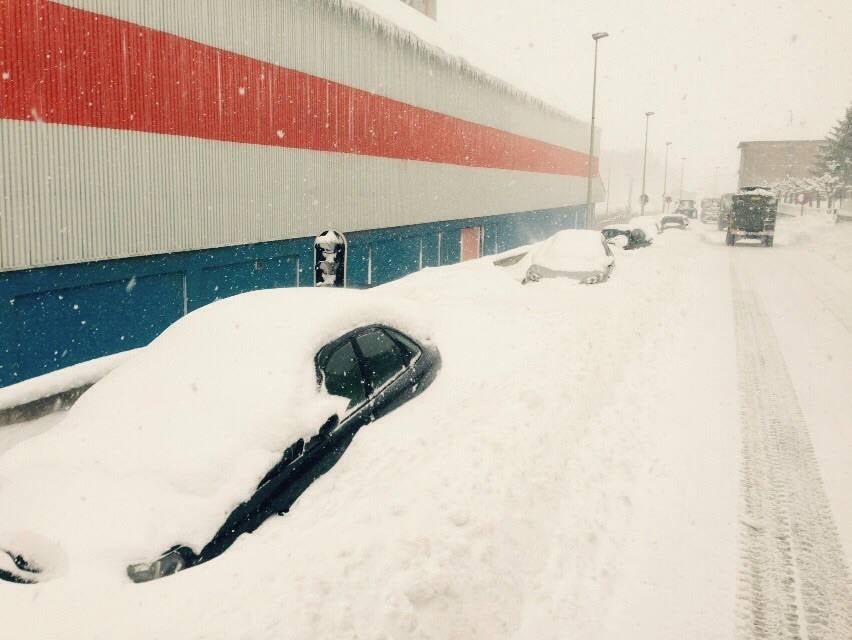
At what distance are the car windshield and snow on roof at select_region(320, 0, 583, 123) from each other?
0.19 m

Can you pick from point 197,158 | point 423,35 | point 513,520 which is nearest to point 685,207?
point 423,35

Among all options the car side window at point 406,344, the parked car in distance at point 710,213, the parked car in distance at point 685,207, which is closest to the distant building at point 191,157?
the car side window at point 406,344

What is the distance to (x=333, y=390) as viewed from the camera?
484cm

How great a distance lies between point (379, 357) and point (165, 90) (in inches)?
314

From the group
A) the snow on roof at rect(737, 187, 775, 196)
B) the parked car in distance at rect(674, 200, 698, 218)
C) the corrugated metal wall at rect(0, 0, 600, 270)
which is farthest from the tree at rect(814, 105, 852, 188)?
the corrugated metal wall at rect(0, 0, 600, 270)

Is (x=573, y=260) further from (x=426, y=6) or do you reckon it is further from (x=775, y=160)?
(x=775, y=160)

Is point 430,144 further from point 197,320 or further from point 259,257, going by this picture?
point 197,320

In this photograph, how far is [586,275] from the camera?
1523cm

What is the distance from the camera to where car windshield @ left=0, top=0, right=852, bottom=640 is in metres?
3.79

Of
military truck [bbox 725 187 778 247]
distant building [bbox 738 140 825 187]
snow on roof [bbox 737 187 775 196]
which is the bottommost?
military truck [bbox 725 187 778 247]

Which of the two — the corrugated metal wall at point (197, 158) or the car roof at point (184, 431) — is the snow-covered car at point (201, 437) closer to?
the car roof at point (184, 431)

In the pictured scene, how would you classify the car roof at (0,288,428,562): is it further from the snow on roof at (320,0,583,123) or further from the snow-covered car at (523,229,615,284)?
the snow on roof at (320,0,583,123)

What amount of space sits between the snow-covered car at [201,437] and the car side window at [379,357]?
0.01 meters

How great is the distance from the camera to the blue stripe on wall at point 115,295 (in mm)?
8978
